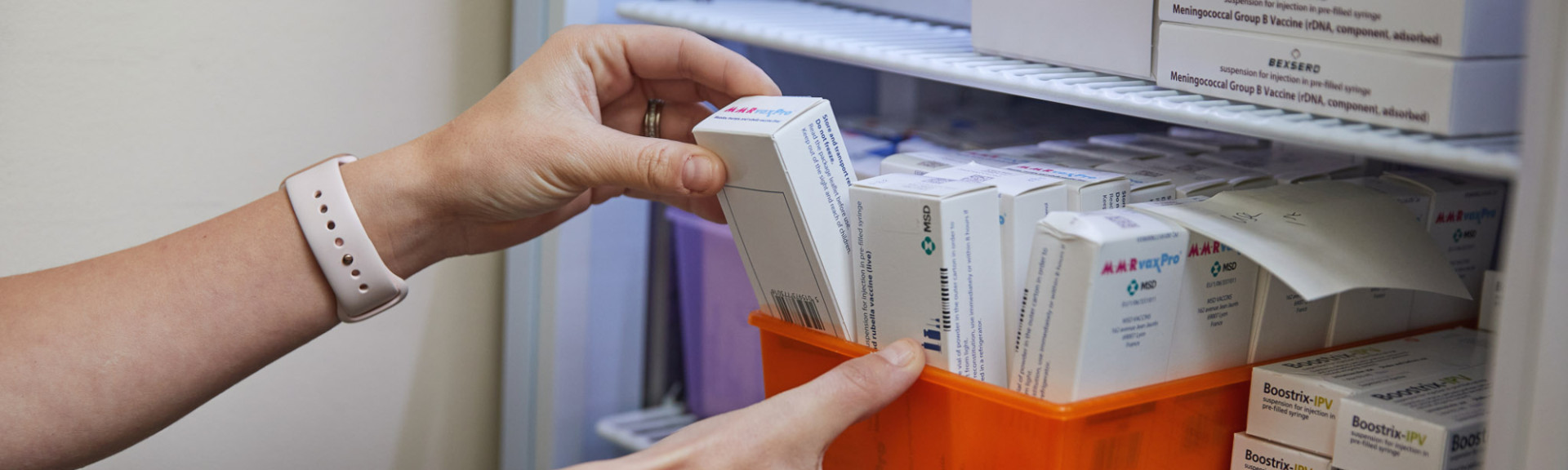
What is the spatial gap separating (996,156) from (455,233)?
48 centimetres

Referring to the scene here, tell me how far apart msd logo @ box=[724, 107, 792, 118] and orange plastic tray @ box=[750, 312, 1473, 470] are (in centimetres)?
16

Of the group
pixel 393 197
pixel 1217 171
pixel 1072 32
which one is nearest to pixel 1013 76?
pixel 1072 32

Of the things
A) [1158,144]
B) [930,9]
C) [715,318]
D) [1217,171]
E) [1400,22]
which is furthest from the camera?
[715,318]

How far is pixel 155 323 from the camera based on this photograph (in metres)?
0.84

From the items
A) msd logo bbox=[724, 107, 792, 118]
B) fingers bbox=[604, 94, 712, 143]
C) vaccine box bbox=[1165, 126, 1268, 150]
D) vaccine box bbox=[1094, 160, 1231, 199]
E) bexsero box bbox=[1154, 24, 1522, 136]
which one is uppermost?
bexsero box bbox=[1154, 24, 1522, 136]

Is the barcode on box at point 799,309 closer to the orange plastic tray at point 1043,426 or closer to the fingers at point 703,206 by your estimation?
the orange plastic tray at point 1043,426

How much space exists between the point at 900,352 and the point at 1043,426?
0.32ft

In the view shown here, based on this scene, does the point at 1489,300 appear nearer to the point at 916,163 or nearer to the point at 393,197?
the point at 916,163

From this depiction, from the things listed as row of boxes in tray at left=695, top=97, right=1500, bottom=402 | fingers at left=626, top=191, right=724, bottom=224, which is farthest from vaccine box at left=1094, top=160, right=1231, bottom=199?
fingers at left=626, top=191, right=724, bottom=224

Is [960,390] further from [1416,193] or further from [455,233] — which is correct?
[455,233]

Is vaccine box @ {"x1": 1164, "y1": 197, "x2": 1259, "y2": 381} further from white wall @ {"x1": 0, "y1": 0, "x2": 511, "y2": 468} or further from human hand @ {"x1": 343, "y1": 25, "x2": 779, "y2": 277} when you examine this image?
white wall @ {"x1": 0, "y1": 0, "x2": 511, "y2": 468}

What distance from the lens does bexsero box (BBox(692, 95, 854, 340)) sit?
656 mm

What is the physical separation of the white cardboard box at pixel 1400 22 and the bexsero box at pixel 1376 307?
0.50 feet

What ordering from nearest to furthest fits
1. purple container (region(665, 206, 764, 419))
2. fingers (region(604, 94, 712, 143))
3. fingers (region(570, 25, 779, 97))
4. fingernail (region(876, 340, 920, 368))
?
fingernail (region(876, 340, 920, 368)), fingers (region(570, 25, 779, 97)), fingers (region(604, 94, 712, 143)), purple container (region(665, 206, 764, 419))
